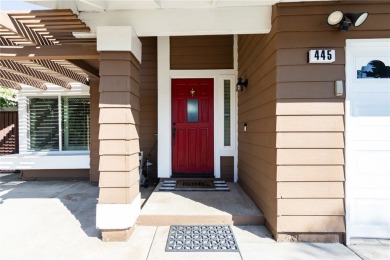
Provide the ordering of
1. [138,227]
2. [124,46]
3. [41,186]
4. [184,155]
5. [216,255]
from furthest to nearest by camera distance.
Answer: [41,186] → [184,155] → [138,227] → [124,46] → [216,255]

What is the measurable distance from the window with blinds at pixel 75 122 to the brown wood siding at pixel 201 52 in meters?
2.63

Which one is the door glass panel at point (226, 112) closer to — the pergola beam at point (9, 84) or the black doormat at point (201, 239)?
the black doormat at point (201, 239)

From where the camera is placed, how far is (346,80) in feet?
7.64

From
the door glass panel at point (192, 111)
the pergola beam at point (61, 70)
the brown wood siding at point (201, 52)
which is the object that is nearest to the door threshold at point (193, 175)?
the door glass panel at point (192, 111)

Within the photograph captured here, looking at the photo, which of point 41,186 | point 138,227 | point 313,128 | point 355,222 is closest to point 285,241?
point 355,222

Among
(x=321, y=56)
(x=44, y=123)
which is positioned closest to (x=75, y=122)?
(x=44, y=123)

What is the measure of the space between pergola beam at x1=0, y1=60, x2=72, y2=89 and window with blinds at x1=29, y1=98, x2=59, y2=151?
0.66 metres

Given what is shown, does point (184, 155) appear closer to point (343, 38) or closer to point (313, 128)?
point (313, 128)

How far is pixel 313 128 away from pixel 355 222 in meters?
1.01

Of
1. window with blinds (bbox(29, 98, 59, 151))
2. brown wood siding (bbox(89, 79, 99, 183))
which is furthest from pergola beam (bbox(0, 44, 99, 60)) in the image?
window with blinds (bbox(29, 98, 59, 151))

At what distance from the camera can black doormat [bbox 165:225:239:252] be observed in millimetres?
2242

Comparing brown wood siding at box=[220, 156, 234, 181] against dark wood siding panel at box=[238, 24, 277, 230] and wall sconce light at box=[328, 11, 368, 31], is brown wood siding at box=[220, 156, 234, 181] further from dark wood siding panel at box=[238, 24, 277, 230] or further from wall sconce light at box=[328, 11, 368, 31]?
wall sconce light at box=[328, 11, 368, 31]

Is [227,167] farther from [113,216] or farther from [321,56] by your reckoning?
[321,56]

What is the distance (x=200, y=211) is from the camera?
2863 millimetres
